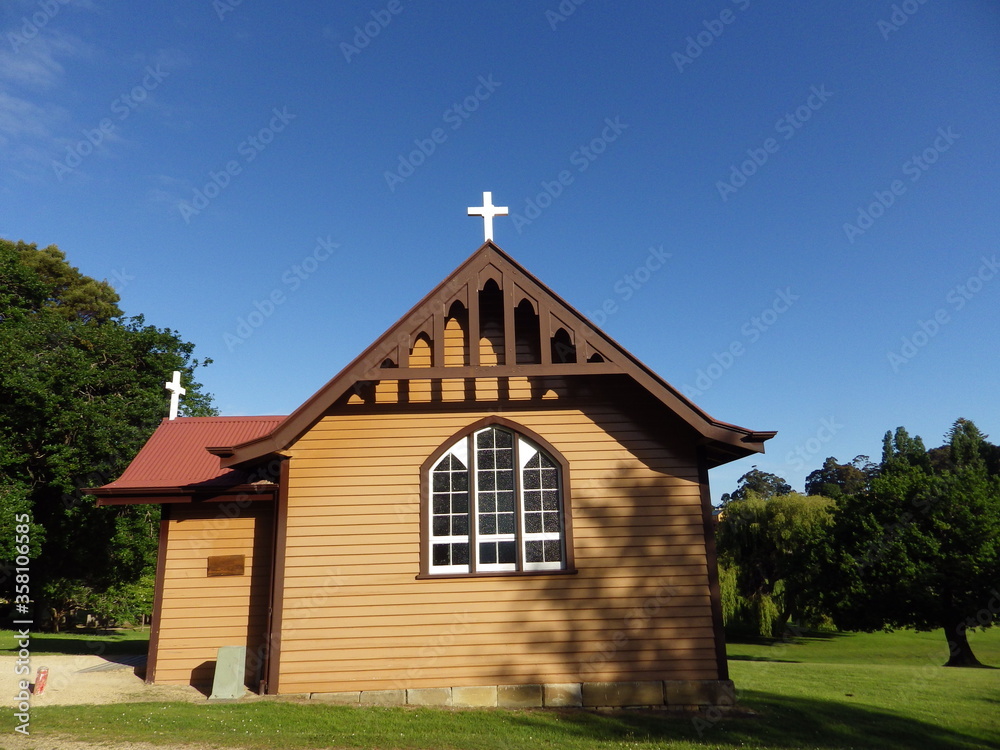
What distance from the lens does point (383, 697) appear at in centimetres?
959

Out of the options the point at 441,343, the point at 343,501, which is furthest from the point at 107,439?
the point at 441,343

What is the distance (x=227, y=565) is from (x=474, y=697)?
4761 millimetres

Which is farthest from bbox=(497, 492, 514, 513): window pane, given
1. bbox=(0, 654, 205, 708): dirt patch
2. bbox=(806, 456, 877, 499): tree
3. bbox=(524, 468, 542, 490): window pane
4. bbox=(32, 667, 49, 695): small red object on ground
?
bbox=(806, 456, 877, 499): tree

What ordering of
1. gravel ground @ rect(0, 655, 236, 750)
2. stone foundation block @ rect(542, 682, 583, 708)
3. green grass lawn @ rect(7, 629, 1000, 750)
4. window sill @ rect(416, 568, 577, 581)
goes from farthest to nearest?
1. window sill @ rect(416, 568, 577, 581)
2. stone foundation block @ rect(542, 682, 583, 708)
3. green grass lawn @ rect(7, 629, 1000, 750)
4. gravel ground @ rect(0, 655, 236, 750)

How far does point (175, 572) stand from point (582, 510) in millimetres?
7045

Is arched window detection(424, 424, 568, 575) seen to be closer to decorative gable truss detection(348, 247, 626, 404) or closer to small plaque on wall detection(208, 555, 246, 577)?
decorative gable truss detection(348, 247, 626, 404)

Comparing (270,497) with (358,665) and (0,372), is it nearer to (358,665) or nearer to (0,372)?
(358,665)

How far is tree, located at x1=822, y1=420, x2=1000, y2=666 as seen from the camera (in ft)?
70.6

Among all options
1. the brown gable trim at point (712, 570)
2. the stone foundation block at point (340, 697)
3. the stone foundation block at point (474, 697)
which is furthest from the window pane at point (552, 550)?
the stone foundation block at point (340, 697)

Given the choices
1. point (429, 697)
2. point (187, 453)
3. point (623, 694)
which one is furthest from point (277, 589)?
point (623, 694)

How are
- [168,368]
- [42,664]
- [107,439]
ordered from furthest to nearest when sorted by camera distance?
[168,368]
[107,439]
[42,664]

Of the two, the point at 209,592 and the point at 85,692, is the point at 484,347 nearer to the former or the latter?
the point at 209,592

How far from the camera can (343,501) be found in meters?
10.3

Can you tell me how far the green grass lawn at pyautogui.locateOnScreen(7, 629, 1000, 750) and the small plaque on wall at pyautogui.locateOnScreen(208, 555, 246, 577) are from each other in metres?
2.21
